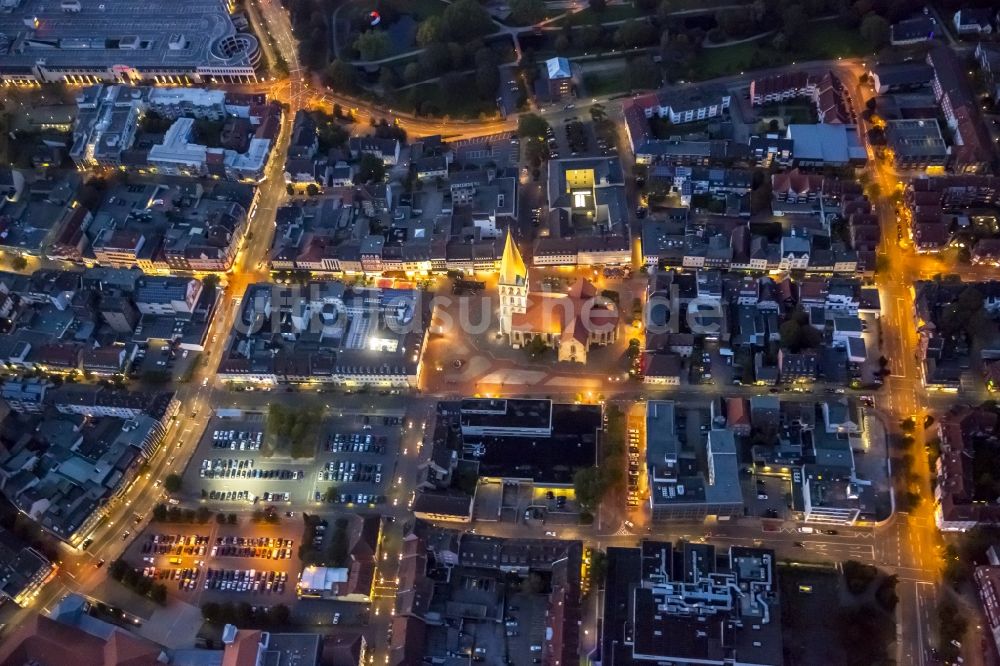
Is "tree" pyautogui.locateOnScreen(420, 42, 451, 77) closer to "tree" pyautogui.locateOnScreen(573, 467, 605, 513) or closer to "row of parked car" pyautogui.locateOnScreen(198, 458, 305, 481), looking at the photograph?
"row of parked car" pyautogui.locateOnScreen(198, 458, 305, 481)

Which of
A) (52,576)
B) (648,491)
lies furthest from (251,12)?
(648,491)

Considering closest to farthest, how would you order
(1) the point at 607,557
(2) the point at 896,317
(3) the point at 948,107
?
(1) the point at 607,557, (2) the point at 896,317, (3) the point at 948,107

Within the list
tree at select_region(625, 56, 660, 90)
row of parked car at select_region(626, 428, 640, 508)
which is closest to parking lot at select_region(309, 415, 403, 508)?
row of parked car at select_region(626, 428, 640, 508)

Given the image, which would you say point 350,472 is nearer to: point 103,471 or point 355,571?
point 355,571

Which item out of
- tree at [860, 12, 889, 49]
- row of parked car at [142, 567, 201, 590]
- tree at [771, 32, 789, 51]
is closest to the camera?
row of parked car at [142, 567, 201, 590]

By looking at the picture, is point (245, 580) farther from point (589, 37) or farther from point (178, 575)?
point (589, 37)

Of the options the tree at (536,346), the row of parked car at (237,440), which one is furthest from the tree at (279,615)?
the tree at (536,346)
